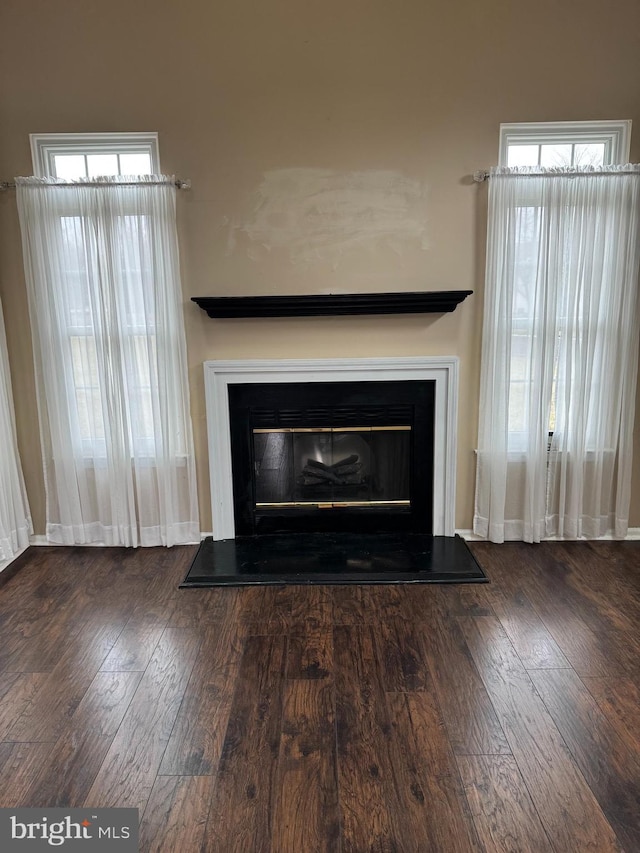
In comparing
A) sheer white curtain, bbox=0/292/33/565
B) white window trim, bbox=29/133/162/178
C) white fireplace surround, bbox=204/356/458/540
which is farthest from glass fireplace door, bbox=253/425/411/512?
white window trim, bbox=29/133/162/178

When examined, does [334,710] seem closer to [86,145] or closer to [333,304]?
[333,304]

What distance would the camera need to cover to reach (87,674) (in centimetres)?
241

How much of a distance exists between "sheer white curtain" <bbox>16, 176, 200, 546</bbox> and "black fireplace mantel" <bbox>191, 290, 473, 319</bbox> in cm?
29

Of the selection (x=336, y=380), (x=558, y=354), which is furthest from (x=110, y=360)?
(x=558, y=354)

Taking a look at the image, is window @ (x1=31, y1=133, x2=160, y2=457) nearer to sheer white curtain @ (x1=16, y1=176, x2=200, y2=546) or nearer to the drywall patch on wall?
sheer white curtain @ (x1=16, y1=176, x2=200, y2=546)

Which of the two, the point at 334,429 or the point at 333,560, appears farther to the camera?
the point at 334,429

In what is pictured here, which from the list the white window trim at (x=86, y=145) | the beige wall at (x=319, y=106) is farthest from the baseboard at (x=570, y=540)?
the white window trim at (x=86, y=145)

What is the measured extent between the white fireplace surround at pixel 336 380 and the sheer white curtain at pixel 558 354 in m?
0.19

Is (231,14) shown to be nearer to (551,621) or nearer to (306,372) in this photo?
(306,372)

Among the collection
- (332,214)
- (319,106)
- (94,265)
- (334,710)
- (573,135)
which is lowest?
(334,710)

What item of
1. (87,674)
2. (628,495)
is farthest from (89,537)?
(628,495)

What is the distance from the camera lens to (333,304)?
3311mm

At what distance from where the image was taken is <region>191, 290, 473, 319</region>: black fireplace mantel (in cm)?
325

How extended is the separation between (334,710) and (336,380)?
6.20 ft
